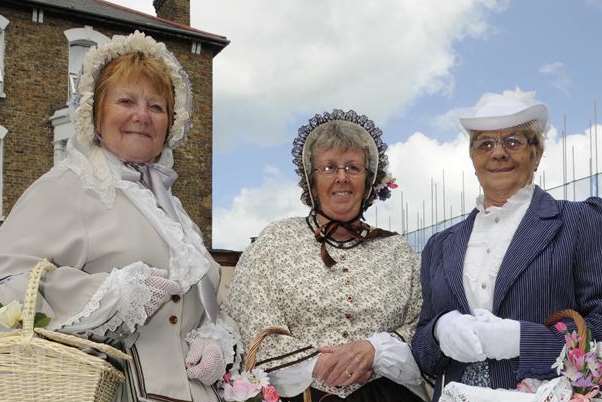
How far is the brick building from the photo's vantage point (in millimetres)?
14312

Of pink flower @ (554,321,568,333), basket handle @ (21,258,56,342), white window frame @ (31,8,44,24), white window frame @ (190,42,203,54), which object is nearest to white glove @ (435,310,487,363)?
pink flower @ (554,321,568,333)

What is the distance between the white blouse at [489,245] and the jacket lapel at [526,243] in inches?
2.2

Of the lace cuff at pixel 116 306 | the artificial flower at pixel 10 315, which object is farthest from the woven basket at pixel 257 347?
the artificial flower at pixel 10 315

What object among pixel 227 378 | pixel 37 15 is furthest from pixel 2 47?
pixel 227 378

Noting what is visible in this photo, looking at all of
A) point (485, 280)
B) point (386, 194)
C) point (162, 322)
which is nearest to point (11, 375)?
point (162, 322)

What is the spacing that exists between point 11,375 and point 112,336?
35 cm

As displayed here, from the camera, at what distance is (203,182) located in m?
16.4

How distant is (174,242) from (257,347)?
535 millimetres

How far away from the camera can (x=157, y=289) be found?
255 centimetres

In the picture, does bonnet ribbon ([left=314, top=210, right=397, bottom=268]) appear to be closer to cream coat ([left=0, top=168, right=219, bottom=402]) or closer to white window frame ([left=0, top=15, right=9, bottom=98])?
cream coat ([left=0, top=168, right=219, bottom=402])

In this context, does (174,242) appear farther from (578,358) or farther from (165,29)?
(165,29)

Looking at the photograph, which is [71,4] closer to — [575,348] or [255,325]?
[255,325]

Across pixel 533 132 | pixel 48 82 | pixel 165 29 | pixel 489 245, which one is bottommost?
pixel 489 245

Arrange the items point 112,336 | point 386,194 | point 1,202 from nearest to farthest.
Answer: point 112,336 → point 386,194 → point 1,202
